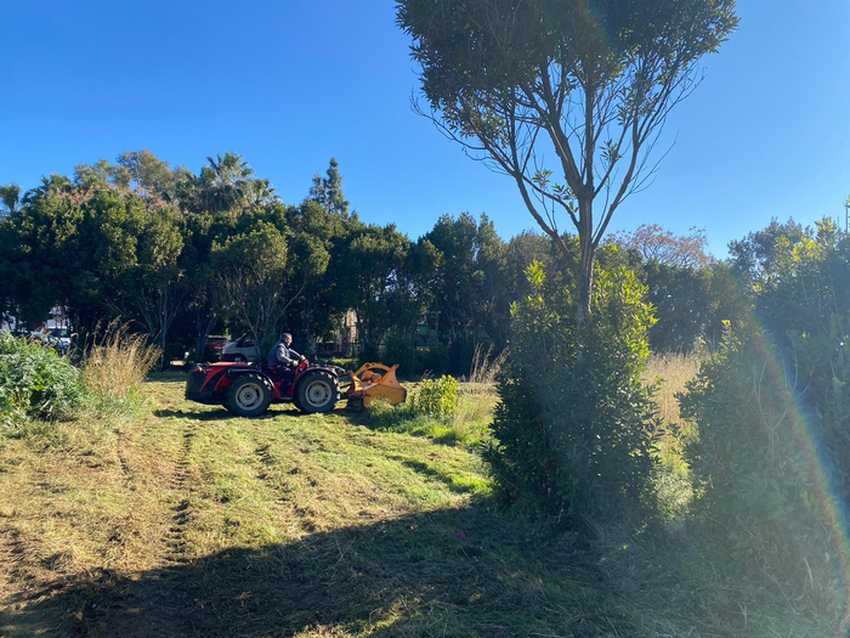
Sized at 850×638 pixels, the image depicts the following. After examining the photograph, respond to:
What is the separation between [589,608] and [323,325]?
21.4 m

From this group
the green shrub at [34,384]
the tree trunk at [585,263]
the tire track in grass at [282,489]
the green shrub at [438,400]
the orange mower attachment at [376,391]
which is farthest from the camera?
the orange mower attachment at [376,391]

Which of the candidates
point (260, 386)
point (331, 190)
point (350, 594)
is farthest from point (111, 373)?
point (331, 190)

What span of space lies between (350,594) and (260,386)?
25.4ft

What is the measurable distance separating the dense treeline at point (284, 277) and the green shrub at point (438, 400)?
1109cm

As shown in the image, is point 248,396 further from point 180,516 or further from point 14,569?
point 14,569

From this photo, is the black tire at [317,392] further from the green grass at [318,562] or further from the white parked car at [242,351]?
the white parked car at [242,351]

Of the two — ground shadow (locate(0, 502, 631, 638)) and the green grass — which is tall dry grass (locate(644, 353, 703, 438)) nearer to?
the green grass

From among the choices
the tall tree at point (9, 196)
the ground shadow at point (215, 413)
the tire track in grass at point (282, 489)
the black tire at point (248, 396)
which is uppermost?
the tall tree at point (9, 196)

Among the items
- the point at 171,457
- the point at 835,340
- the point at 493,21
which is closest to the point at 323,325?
A: the point at 171,457

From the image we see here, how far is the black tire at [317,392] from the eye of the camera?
10.9 metres

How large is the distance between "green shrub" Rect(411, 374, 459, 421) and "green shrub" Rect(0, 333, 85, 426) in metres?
5.36

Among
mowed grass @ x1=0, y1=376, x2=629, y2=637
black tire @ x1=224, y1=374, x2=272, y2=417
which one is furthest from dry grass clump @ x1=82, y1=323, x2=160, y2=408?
mowed grass @ x1=0, y1=376, x2=629, y2=637

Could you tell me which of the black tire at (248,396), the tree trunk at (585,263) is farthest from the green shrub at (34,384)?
the tree trunk at (585,263)

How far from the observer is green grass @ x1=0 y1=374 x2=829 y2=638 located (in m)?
2.96
